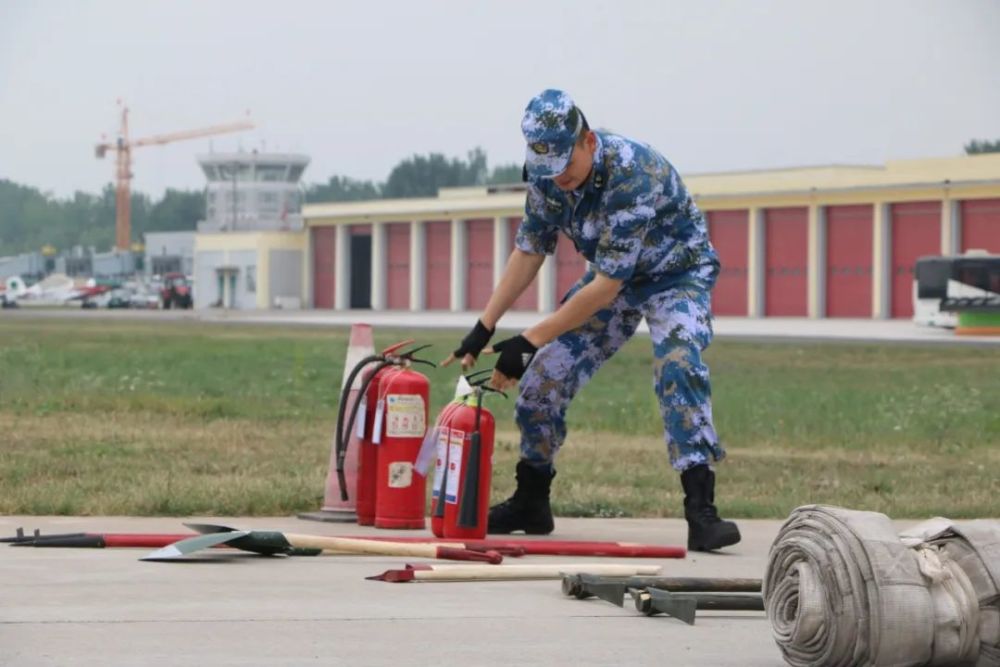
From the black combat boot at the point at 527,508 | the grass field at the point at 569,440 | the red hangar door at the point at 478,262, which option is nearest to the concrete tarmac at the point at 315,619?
the black combat boot at the point at 527,508

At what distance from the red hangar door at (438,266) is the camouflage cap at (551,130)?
280 ft

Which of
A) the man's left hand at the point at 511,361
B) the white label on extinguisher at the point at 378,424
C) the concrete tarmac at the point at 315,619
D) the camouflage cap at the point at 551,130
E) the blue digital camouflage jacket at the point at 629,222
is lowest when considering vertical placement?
the concrete tarmac at the point at 315,619

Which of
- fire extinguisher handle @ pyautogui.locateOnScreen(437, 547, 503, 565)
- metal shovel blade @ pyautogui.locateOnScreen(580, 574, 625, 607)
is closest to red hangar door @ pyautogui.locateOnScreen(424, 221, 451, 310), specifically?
fire extinguisher handle @ pyautogui.locateOnScreen(437, 547, 503, 565)

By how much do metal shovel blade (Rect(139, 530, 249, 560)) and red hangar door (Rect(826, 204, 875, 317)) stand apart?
220 ft

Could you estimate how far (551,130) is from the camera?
7465 mm

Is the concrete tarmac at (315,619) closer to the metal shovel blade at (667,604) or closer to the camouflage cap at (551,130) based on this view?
the metal shovel blade at (667,604)

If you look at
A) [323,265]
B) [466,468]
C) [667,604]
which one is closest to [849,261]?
[323,265]

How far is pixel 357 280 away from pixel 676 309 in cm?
9515

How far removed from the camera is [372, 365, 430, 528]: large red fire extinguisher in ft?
26.9

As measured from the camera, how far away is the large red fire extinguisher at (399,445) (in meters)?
8.21

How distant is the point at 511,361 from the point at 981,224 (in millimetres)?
64372

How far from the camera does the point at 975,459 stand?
13445 mm

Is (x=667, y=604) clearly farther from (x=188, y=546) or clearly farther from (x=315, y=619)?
(x=188, y=546)

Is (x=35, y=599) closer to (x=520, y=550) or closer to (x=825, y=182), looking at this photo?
(x=520, y=550)
